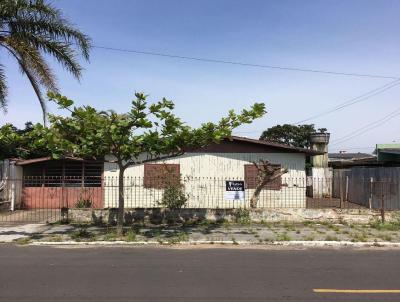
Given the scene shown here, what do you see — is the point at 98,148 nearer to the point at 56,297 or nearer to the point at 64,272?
the point at 64,272

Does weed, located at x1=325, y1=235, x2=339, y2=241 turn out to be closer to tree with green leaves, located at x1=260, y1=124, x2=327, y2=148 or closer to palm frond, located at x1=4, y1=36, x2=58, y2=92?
palm frond, located at x1=4, y1=36, x2=58, y2=92

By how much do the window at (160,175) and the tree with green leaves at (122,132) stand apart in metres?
7.39

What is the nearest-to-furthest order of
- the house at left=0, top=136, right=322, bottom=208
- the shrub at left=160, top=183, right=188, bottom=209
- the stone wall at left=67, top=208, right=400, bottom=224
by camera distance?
the stone wall at left=67, top=208, right=400, bottom=224
the shrub at left=160, top=183, right=188, bottom=209
the house at left=0, top=136, right=322, bottom=208

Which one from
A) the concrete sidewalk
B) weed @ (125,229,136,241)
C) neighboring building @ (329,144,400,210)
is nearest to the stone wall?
the concrete sidewalk

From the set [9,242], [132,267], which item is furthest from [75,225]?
[132,267]

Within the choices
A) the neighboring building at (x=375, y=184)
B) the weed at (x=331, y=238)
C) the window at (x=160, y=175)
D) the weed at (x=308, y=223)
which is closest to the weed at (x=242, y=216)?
the weed at (x=308, y=223)

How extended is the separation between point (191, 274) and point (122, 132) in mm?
5422

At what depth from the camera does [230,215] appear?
17.1 meters

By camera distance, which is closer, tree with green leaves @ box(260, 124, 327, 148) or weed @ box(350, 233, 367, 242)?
weed @ box(350, 233, 367, 242)

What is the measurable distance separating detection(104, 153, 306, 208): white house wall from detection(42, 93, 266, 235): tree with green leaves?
25.1ft

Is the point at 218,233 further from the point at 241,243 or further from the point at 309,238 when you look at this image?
the point at 309,238

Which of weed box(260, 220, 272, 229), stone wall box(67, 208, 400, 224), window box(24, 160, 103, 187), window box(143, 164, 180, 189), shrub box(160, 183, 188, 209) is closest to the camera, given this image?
weed box(260, 220, 272, 229)

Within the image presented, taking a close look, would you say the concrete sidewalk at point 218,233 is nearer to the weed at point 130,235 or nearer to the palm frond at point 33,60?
the weed at point 130,235

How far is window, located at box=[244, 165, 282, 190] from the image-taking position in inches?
839
